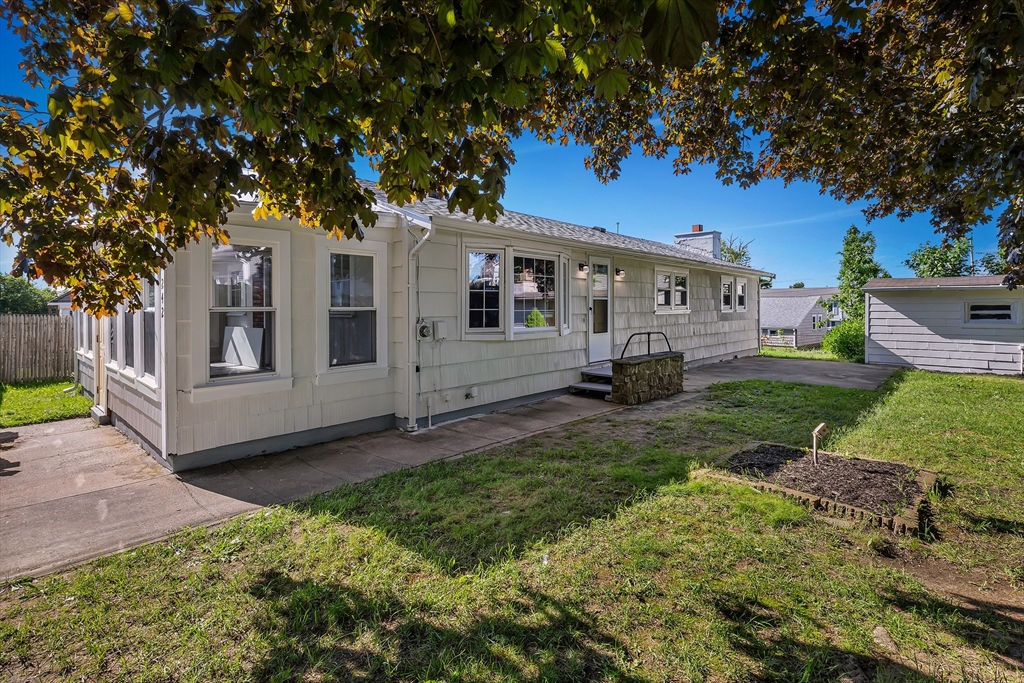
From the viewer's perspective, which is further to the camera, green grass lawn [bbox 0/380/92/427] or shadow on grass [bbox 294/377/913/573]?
green grass lawn [bbox 0/380/92/427]

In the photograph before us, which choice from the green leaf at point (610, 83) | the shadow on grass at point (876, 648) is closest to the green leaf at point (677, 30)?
the green leaf at point (610, 83)

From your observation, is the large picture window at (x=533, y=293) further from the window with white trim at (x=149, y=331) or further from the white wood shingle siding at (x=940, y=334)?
the white wood shingle siding at (x=940, y=334)

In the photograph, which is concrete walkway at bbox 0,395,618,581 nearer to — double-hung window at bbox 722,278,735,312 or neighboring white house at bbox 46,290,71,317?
neighboring white house at bbox 46,290,71,317

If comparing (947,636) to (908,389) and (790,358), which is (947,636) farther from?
(790,358)

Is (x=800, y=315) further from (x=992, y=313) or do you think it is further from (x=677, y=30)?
(x=677, y=30)

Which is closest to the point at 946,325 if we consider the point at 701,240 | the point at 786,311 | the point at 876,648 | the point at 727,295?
the point at 727,295

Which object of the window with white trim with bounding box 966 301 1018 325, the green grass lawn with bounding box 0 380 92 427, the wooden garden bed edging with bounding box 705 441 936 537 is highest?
the window with white trim with bounding box 966 301 1018 325

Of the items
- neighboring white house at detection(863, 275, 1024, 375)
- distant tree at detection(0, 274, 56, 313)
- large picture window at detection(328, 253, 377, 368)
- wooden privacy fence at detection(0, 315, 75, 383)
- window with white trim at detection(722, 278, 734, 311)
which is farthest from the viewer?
distant tree at detection(0, 274, 56, 313)

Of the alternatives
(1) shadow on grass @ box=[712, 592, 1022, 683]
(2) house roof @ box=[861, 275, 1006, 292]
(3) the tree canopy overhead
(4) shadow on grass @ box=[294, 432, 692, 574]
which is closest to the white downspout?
(4) shadow on grass @ box=[294, 432, 692, 574]

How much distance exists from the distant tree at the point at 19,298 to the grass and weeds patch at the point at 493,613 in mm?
38354

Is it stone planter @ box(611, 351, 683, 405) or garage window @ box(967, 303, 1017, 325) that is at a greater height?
garage window @ box(967, 303, 1017, 325)

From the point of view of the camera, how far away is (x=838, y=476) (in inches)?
177

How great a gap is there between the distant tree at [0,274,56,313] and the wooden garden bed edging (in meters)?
40.5

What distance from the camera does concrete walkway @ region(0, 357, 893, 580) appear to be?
3576mm
